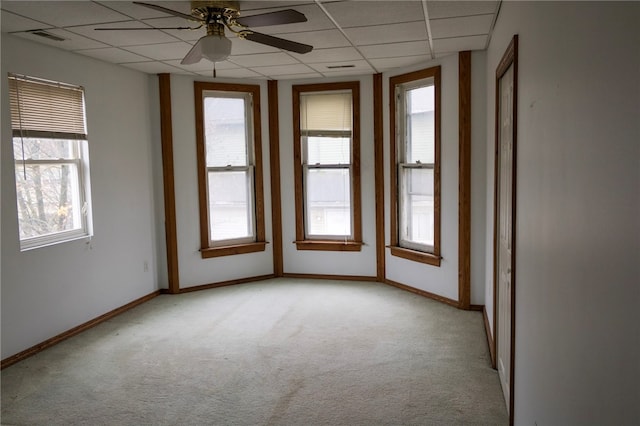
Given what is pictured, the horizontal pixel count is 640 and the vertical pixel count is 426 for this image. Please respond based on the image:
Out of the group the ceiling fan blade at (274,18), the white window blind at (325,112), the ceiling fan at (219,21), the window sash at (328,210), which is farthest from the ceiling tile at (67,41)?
the window sash at (328,210)

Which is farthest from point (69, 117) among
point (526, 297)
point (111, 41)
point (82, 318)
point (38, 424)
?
point (526, 297)

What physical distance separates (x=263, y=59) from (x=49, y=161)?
2.10 meters

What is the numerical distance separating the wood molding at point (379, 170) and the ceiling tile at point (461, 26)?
5.35 ft

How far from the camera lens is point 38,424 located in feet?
9.73

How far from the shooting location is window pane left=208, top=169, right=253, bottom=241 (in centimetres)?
605

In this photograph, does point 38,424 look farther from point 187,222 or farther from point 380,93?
point 380,93

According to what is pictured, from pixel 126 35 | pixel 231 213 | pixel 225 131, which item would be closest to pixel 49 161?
pixel 126 35

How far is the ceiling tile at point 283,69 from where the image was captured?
5281 mm

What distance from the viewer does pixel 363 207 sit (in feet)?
19.9

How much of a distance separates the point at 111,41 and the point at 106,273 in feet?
7.13

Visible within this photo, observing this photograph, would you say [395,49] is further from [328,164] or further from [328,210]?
[328,210]

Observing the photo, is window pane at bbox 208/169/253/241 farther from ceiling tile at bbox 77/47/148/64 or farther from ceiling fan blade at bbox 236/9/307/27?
ceiling fan blade at bbox 236/9/307/27

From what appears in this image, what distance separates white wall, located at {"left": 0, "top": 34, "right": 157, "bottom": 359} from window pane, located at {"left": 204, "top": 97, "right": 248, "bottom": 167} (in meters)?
0.69

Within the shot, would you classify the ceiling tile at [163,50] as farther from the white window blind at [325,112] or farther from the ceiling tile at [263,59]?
the white window blind at [325,112]
